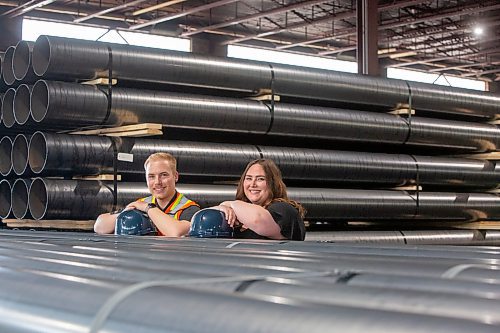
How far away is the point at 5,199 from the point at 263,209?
3.09 metres

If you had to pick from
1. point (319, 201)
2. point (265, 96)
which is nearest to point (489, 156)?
point (319, 201)

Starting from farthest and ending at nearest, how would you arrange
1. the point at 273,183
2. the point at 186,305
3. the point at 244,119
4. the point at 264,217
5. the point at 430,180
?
the point at 430,180
the point at 244,119
the point at 273,183
the point at 264,217
the point at 186,305

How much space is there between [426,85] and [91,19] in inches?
357

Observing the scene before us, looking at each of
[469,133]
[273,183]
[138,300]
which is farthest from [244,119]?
[138,300]

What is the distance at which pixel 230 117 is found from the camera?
6.51m

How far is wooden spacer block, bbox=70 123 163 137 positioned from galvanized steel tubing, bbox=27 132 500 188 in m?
0.08

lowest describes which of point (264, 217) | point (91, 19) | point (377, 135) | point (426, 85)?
point (264, 217)

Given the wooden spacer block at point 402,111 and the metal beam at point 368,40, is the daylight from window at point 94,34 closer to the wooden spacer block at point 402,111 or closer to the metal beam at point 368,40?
the metal beam at point 368,40

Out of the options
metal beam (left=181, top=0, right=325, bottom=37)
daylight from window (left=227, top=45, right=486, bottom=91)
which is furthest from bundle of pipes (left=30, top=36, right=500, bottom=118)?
daylight from window (left=227, top=45, right=486, bottom=91)

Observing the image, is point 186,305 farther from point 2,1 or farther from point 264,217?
point 2,1

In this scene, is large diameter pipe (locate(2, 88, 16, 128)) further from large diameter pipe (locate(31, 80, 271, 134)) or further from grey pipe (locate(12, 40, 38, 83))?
large diameter pipe (locate(31, 80, 271, 134))

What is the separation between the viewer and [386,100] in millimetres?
7660

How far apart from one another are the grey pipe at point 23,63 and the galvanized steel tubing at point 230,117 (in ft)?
0.84

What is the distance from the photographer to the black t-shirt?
4281mm
